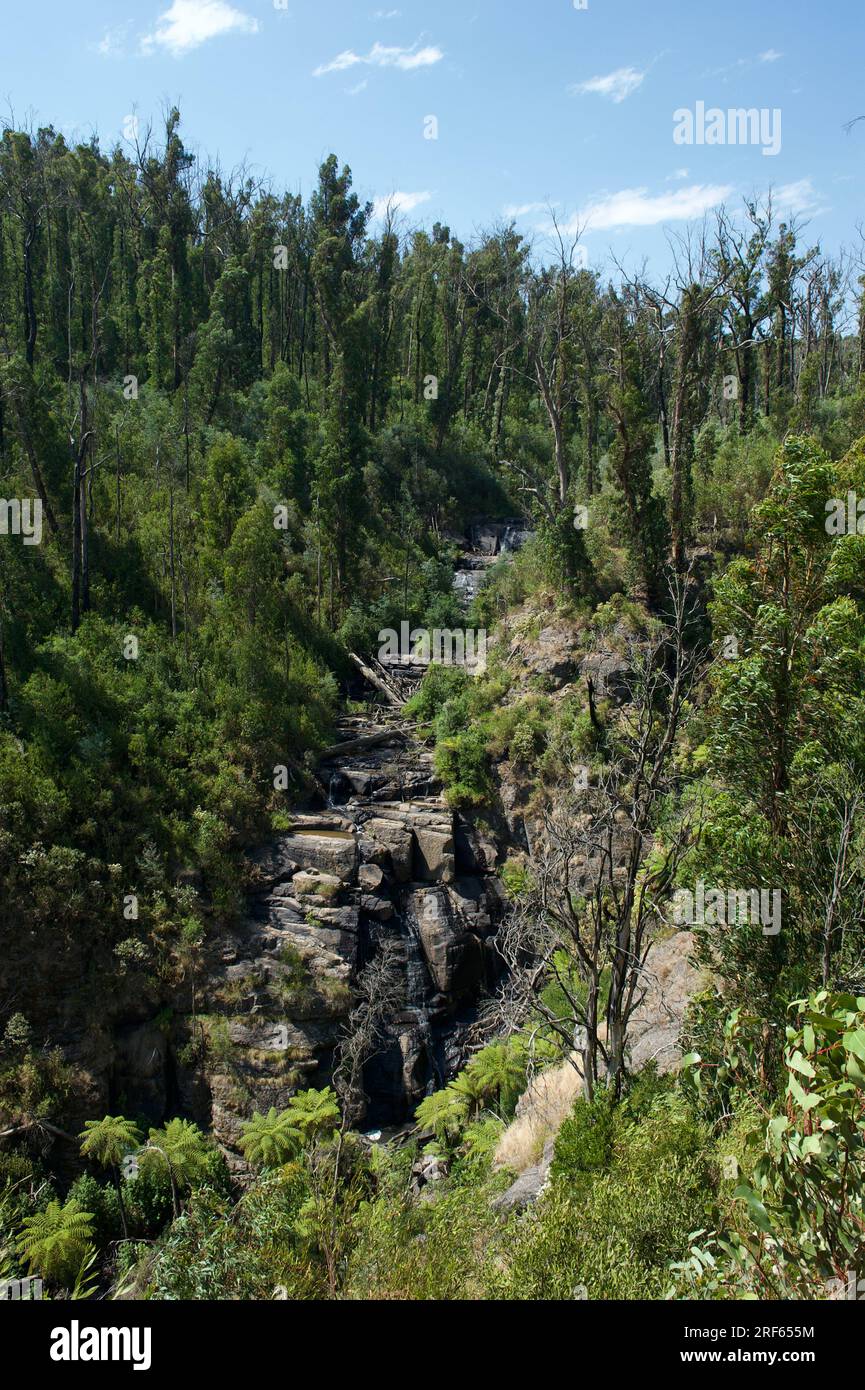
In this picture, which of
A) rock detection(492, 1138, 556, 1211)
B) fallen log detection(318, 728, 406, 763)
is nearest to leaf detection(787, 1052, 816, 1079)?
rock detection(492, 1138, 556, 1211)

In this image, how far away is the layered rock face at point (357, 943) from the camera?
14.8 meters

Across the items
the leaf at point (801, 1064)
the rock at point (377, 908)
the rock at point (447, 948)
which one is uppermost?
the leaf at point (801, 1064)

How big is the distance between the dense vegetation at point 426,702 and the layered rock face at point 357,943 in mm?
832

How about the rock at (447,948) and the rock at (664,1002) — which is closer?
the rock at (664,1002)

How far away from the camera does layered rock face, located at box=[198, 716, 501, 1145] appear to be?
1477cm

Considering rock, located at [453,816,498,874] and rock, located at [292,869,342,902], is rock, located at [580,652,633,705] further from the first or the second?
rock, located at [292,869,342,902]

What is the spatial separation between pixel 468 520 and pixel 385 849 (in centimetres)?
1794

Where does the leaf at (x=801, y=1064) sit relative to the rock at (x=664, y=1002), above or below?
above

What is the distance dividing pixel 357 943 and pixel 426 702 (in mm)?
7404

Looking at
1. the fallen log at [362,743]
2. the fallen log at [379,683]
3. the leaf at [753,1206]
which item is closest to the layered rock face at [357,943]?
the fallen log at [362,743]

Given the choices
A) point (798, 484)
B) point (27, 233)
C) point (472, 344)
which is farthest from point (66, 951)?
point (472, 344)

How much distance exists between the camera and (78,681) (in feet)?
60.4

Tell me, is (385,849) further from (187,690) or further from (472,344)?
(472,344)

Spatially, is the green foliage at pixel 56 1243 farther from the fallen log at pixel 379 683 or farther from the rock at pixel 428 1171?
the fallen log at pixel 379 683
